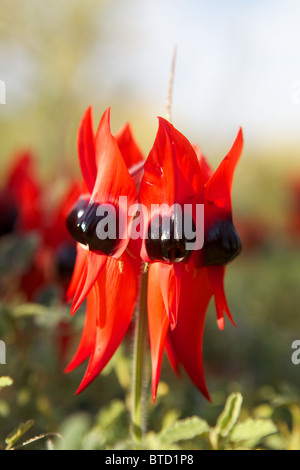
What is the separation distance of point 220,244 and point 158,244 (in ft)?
0.32

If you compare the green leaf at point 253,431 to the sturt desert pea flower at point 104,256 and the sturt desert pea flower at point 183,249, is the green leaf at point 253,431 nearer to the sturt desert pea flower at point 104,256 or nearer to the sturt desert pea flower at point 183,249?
the sturt desert pea flower at point 183,249

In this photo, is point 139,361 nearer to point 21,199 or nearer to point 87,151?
Result: point 87,151

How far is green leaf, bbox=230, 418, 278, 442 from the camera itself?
0.91 meters

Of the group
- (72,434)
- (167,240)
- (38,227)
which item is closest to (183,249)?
(167,240)

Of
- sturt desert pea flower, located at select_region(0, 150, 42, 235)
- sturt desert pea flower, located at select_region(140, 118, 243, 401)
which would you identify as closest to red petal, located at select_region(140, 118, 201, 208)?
sturt desert pea flower, located at select_region(140, 118, 243, 401)

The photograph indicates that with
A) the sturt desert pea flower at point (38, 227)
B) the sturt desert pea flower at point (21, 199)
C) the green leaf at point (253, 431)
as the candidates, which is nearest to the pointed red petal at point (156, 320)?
the green leaf at point (253, 431)

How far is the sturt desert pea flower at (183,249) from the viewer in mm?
782

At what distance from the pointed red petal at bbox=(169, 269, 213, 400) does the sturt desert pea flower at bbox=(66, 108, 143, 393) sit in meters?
0.08

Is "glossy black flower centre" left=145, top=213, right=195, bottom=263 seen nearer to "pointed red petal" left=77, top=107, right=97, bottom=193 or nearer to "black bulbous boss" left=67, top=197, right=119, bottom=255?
"black bulbous boss" left=67, top=197, right=119, bottom=255

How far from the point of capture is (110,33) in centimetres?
452

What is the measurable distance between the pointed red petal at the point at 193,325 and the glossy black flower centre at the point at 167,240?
0.20 ft

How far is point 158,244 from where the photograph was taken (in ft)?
2.58
